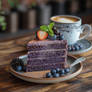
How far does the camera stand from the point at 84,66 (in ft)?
4.04

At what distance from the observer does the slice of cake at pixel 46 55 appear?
1.11 m

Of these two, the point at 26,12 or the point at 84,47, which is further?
the point at 26,12

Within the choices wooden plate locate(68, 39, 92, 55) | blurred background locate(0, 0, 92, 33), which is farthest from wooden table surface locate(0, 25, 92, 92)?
blurred background locate(0, 0, 92, 33)

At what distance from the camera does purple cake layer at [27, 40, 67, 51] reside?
3.61 ft

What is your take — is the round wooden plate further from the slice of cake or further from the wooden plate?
the wooden plate

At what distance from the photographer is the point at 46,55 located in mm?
1123

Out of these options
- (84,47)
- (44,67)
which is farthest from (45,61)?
(84,47)

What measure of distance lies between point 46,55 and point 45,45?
0.17 feet

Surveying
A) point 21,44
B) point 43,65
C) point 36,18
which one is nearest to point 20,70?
point 43,65

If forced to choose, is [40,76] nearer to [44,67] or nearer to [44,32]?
[44,67]

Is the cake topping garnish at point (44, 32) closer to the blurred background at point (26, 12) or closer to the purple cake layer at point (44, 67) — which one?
the purple cake layer at point (44, 67)

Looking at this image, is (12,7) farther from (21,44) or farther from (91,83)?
(91,83)

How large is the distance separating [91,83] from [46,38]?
32 centimetres

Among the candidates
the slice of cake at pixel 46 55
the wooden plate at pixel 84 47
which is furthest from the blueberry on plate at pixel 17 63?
the wooden plate at pixel 84 47
